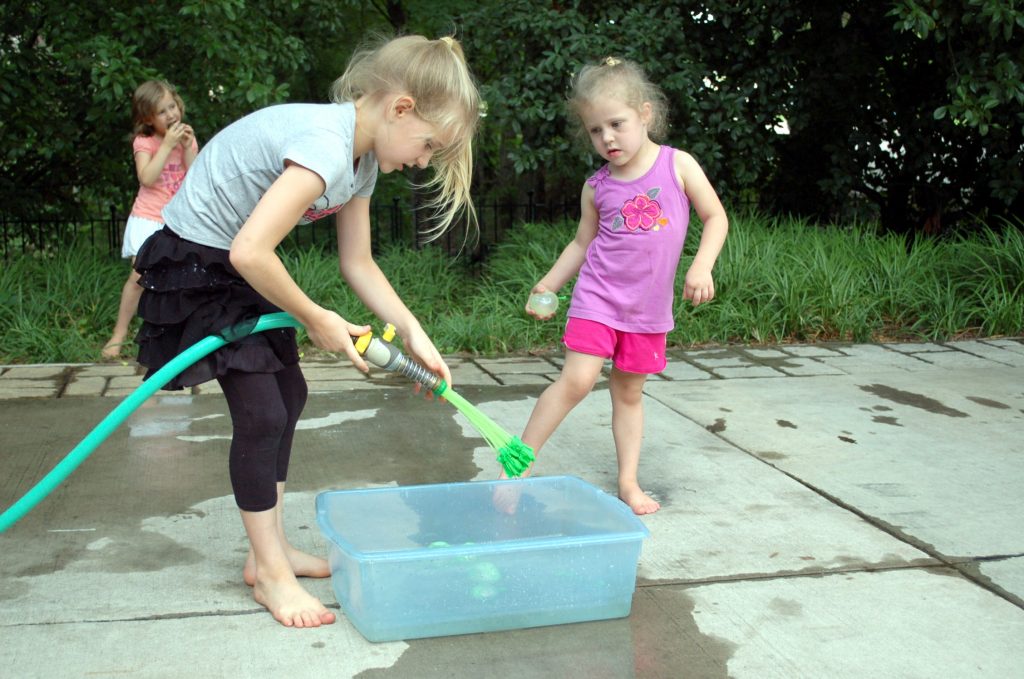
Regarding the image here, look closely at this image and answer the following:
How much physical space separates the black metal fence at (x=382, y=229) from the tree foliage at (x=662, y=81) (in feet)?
0.64

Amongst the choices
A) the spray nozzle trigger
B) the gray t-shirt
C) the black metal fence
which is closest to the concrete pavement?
the spray nozzle trigger

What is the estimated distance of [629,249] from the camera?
11.4 ft

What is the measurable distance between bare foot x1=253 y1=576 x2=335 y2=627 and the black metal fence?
5.00m

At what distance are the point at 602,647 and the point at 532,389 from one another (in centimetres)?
255

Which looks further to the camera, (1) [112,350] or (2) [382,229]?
(2) [382,229]

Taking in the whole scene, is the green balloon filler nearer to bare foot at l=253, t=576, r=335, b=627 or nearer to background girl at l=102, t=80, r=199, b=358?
bare foot at l=253, t=576, r=335, b=627

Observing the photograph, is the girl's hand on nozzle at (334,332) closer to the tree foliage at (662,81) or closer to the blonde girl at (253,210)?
the blonde girl at (253,210)

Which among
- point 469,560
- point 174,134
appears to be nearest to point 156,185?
point 174,134

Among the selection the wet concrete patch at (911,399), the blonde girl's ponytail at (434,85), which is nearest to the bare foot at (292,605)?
the blonde girl's ponytail at (434,85)

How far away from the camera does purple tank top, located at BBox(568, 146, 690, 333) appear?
3475 mm

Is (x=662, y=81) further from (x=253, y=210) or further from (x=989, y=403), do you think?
(x=253, y=210)

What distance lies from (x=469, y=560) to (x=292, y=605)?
47 cm

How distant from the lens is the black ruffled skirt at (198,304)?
259 centimetres

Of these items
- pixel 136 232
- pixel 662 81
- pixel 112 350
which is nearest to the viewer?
pixel 112 350
